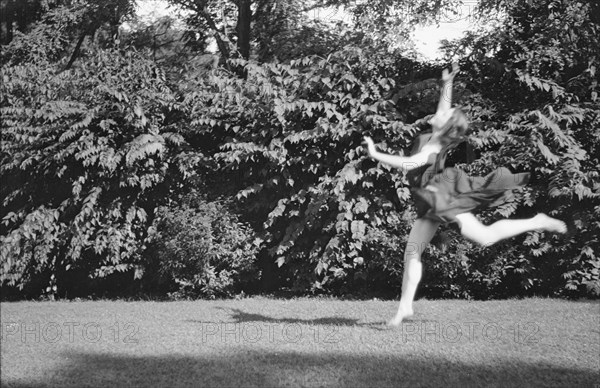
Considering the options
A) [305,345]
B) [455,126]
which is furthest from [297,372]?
[455,126]

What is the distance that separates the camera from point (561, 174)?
878cm

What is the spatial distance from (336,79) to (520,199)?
131 inches

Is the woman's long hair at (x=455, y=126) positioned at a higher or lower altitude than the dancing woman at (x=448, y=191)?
higher

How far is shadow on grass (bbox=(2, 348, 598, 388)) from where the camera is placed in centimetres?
507

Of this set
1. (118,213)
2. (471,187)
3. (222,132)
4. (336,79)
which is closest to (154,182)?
(118,213)

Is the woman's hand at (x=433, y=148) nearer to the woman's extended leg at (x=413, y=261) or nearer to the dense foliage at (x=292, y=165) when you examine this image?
the woman's extended leg at (x=413, y=261)

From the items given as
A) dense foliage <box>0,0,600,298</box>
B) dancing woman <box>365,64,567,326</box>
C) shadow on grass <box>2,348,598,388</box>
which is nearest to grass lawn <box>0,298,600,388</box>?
shadow on grass <box>2,348,598,388</box>

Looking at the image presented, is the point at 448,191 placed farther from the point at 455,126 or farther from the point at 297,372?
the point at 297,372

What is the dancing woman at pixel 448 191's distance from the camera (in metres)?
5.08

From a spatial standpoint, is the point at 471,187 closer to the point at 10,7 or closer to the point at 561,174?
the point at 561,174

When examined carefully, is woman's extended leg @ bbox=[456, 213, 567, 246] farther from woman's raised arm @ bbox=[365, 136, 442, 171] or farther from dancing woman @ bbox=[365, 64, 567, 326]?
woman's raised arm @ bbox=[365, 136, 442, 171]

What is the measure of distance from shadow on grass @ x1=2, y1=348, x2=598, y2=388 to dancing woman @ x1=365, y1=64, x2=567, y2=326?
567 mm

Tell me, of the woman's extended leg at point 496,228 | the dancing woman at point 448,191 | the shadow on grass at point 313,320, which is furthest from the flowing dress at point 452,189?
the shadow on grass at point 313,320

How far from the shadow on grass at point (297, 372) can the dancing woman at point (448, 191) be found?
0.57 metres
